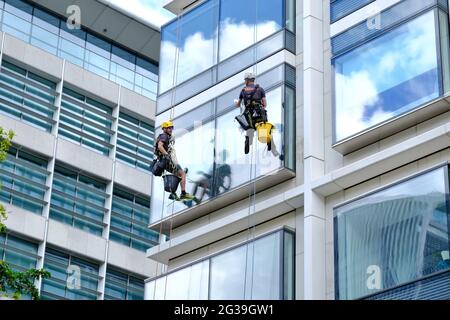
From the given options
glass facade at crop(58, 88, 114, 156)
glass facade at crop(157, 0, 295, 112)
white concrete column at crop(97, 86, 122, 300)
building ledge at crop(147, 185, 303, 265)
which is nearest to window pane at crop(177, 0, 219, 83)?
glass facade at crop(157, 0, 295, 112)

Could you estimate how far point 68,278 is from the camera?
41.6m

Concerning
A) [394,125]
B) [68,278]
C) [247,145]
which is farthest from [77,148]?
[394,125]

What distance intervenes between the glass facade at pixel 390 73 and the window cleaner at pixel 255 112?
1597mm

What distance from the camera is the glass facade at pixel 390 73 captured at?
74.4 ft

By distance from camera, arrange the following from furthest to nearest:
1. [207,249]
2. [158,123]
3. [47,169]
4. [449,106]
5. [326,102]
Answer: [47,169]
[158,123]
[207,249]
[326,102]
[449,106]

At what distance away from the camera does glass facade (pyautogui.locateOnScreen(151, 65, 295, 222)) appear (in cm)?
2556

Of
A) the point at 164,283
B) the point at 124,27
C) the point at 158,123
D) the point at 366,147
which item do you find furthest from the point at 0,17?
the point at 366,147

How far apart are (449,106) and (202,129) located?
24.2ft

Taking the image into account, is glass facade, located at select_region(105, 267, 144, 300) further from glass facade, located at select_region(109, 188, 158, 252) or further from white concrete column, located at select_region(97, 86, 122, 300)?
glass facade, located at select_region(109, 188, 158, 252)

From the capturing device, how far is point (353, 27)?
24969 mm

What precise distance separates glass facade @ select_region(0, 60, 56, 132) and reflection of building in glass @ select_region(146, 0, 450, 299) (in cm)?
1407

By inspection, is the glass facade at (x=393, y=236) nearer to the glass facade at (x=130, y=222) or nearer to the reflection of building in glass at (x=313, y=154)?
the reflection of building in glass at (x=313, y=154)

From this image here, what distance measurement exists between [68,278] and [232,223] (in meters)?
16.7

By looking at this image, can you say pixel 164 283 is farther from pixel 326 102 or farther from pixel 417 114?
pixel 417 114
